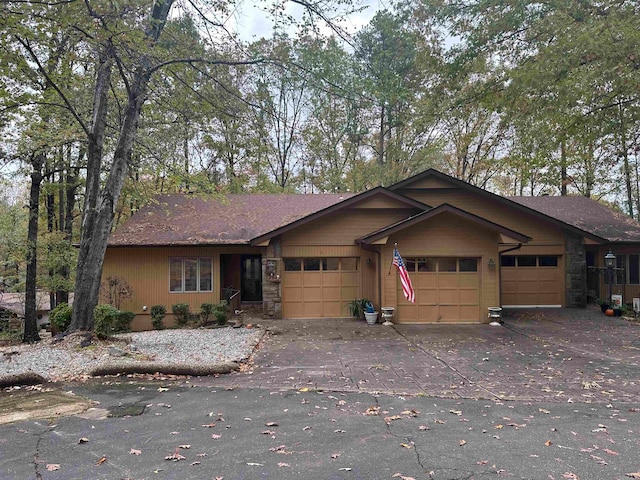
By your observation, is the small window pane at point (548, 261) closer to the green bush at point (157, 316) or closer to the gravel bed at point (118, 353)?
the gravel bed at point (118, 353)

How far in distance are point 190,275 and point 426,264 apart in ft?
26.5

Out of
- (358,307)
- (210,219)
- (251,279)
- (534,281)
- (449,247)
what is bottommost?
(358,307)

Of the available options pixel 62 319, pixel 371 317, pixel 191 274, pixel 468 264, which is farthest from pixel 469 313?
pixel 62 319

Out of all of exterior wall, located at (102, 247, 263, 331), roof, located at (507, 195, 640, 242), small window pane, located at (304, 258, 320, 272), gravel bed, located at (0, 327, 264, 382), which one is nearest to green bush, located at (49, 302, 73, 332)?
gravel bed, located at (0, 327, 264, 382)

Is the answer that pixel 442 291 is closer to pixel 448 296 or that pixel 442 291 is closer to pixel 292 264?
pixel 448 296

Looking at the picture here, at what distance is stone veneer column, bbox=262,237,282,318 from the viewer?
13.1 meters

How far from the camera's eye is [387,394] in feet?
19.7

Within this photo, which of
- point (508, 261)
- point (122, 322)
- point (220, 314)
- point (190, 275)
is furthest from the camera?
point (508, 261)

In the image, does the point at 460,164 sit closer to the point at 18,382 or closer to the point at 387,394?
the point at 387,394

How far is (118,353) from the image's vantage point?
8516 mm

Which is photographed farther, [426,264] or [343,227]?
[343,227]

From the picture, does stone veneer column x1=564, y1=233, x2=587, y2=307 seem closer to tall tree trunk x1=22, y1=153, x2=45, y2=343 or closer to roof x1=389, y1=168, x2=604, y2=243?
roof x1=389, y1=168, x2=604, y2=243

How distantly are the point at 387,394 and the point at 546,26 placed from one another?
27.0 feet

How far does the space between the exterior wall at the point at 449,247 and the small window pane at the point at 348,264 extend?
5.02 ft
